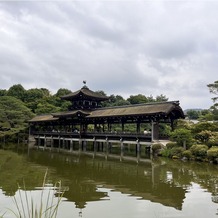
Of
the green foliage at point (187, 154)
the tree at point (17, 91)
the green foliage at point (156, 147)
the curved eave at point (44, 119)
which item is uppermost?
the tree at point (17, 91)

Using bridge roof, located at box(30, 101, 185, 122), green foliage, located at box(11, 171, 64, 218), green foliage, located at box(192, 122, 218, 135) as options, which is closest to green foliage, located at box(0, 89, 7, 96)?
bridge roof, located at box(30, 101, 185, 122)

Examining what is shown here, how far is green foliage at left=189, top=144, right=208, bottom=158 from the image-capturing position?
2273 cm

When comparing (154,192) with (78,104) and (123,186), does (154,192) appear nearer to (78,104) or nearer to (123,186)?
(123,186)

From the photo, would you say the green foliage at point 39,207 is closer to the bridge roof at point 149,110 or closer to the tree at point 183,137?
the tree at point 183,137

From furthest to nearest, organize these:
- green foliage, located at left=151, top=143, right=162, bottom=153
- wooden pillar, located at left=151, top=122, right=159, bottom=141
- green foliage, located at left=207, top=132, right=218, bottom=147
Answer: wooden pillar, located at left=151, top=122, right=159, bottom=141 → green foliage, located at left=151, top=143, right=162, bottom=153 → green foliage, located at left=207, top=132, right=218, bottom=147

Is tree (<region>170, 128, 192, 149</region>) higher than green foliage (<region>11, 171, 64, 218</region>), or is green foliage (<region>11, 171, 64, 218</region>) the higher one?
tree (<region>170, 128, 192, 149</region>)

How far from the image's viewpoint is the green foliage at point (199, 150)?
22734 millimetres

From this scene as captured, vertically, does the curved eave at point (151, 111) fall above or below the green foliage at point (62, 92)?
below

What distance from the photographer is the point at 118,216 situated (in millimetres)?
8297

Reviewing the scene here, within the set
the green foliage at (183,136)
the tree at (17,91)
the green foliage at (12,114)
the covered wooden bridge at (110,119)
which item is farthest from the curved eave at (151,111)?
the tree at (17,91)

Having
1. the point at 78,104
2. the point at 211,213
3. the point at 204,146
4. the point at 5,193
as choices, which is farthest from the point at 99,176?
the point at 78,104

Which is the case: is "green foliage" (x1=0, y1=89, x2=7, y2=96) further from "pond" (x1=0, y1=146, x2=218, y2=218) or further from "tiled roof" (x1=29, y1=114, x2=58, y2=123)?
"pond" (x1=0, y1=146, x2=218, y2=218)

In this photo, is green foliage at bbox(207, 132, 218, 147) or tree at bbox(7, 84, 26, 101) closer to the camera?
green foliage at bbox(207, 132, 218, 147)

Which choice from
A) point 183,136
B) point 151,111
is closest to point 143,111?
point 151,111
